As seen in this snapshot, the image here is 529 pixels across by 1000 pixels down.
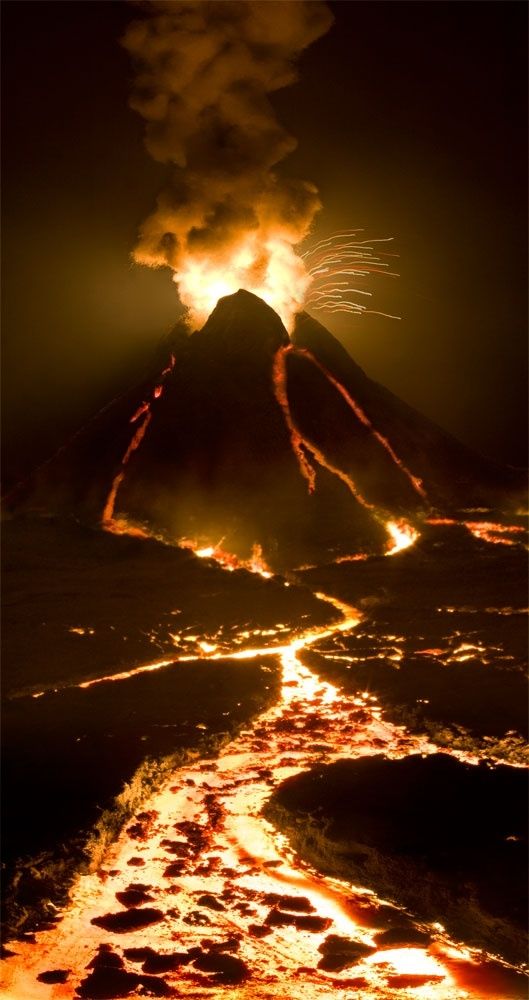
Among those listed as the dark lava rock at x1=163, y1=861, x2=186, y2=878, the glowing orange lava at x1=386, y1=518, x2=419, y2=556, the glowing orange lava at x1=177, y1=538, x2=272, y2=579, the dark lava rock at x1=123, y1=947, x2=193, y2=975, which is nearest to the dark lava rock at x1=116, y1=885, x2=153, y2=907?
the dark lava rock at x1=163, y1=861, x2=186, y2=878

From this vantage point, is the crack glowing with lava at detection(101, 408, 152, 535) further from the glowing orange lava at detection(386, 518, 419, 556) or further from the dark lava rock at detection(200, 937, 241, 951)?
the dark lava rock at detection(200, 937, 241, 951)

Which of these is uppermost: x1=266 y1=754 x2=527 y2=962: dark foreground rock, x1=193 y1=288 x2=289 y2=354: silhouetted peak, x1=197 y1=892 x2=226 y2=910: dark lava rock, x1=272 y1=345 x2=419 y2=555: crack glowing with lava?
x1=193 y1=288 x2=289 y2=354: silhouetted peak

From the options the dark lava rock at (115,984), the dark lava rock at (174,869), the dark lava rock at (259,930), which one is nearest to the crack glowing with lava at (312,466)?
the dark lava rock at (174,869)

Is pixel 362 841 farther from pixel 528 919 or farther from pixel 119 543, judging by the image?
pixel 119 543

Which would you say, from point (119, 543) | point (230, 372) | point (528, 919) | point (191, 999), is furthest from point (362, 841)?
point (230, 372)

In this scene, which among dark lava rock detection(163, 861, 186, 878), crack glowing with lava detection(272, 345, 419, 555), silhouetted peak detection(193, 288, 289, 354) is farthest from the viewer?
silhouetted peak detection(193, 288, 289, 354)

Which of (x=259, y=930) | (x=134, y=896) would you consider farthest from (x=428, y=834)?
(x=134, y=896)

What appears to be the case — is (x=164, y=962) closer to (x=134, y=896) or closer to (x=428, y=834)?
(x=134, y=896)
